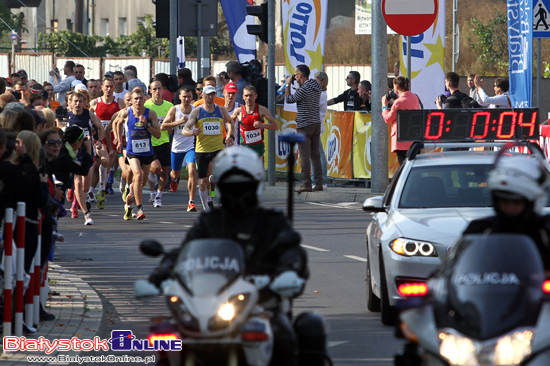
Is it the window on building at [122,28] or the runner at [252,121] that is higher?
the window on building at [122,28]

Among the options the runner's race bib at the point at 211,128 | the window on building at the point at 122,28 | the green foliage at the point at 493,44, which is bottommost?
the runner's race bib at the point at 211,128

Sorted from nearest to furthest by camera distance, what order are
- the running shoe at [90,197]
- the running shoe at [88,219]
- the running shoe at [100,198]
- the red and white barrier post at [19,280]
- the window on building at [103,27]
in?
1. the red and white barrier post at [19,280]
2. the running shoe at [88,219]
3. the running shoe at [100,198]
4. the running shoe at [90,197]
5. the window on building at [103,27]

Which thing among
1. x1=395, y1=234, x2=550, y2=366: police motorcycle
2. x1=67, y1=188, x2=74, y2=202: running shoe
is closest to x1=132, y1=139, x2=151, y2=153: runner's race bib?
x1=67, y1=188, x2=74, y2=202: running shoe

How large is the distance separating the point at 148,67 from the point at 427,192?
31.0 m

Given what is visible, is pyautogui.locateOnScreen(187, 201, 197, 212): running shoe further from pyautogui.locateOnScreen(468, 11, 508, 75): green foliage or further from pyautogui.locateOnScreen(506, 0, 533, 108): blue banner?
pyautogui.locateOnScreen(468, 11, 508, 75): green foliage

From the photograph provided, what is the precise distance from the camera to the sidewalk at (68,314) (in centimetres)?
770

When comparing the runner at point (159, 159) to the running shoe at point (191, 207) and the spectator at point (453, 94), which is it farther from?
the spectator at point (453, 94)

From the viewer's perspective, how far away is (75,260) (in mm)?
13070

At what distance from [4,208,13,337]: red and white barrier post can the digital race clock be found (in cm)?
567

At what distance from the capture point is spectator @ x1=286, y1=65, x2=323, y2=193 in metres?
19.6

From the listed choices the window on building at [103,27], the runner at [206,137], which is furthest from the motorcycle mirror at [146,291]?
the window on building at [103,27]

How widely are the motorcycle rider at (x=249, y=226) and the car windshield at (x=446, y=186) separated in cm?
404

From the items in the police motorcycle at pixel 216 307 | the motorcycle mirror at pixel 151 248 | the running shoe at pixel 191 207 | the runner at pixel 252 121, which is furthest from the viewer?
the runner at pixel 252 121

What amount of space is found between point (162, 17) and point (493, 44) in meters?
25.0
